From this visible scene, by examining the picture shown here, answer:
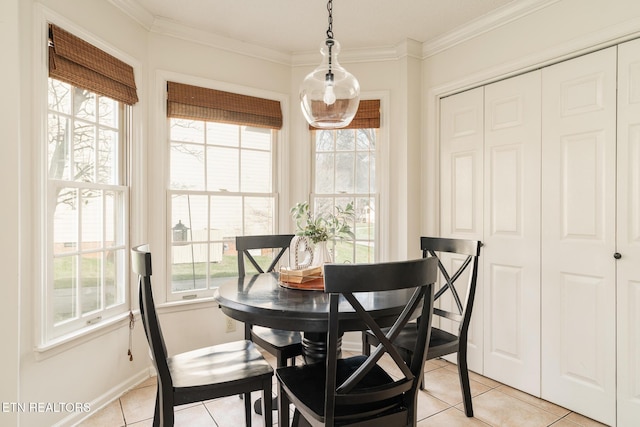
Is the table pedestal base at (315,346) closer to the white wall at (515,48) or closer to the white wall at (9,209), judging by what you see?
the white wall at (9,209)

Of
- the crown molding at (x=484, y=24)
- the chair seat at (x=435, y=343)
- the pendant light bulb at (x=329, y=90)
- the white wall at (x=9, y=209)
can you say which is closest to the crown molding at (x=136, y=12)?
the white wall at (x=9, y=209)

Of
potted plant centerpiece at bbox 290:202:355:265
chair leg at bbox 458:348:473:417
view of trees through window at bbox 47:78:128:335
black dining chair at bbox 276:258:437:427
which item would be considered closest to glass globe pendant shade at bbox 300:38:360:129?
potted plant centerpiece at bbox 290:202:355:265

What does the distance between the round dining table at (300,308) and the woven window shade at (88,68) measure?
1.44m

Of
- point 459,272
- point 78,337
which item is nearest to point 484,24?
point 459,272

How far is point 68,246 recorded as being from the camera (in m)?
2.15

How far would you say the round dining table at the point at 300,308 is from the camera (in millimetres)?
1491

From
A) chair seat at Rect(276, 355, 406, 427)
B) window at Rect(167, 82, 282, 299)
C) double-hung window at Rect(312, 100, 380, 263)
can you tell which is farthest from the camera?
double-hung window at Rect(312, 100, 380, 263)

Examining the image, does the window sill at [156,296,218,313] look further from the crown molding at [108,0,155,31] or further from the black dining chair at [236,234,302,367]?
the crown molding at [108,0,155,31]

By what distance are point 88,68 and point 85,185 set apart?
0.68 metres

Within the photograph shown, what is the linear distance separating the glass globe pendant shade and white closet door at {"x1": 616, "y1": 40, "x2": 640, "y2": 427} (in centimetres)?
150

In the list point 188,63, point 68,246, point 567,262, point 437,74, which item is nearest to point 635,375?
point 567,262

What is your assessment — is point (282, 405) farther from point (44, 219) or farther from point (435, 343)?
point (44, 219)

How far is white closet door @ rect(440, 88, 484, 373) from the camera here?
2781 mm

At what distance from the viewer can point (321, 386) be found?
60.3 inches
